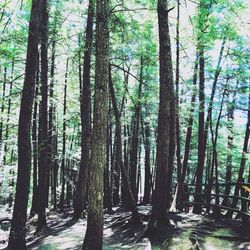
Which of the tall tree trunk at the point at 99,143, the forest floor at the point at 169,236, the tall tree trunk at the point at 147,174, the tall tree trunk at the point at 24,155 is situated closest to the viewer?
the tall tree trunk at the point at 99,143

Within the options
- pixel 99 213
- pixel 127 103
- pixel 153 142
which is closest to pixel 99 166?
pixel 99 213

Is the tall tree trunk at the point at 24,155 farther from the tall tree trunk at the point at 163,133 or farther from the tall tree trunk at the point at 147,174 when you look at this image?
the tall tree trunk at the point at 147,174

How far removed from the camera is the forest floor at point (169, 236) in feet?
27.0

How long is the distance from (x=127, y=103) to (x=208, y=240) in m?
20.1

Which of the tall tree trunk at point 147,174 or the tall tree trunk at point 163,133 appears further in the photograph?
the tall tree trunk at point 147,174

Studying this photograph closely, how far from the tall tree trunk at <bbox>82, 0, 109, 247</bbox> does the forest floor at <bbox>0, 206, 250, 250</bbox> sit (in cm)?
163

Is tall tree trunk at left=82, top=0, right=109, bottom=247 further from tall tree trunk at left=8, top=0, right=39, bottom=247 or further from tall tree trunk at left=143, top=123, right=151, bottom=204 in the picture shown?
tall tree trunk at left=143, top=123, right=151, bottom=204

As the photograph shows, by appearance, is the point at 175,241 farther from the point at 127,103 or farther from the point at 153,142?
the point at 153,142

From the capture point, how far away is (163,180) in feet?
32.1

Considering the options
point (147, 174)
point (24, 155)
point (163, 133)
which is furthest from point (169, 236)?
point (147, 174)

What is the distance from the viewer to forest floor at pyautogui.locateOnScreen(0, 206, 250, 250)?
822 cm

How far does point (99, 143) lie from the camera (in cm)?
768

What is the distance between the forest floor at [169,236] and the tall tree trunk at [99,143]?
Result: 163 centimetres

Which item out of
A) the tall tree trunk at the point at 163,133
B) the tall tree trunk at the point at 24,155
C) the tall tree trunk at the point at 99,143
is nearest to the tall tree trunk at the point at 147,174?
the tall tree trunk at the point at 163,133
